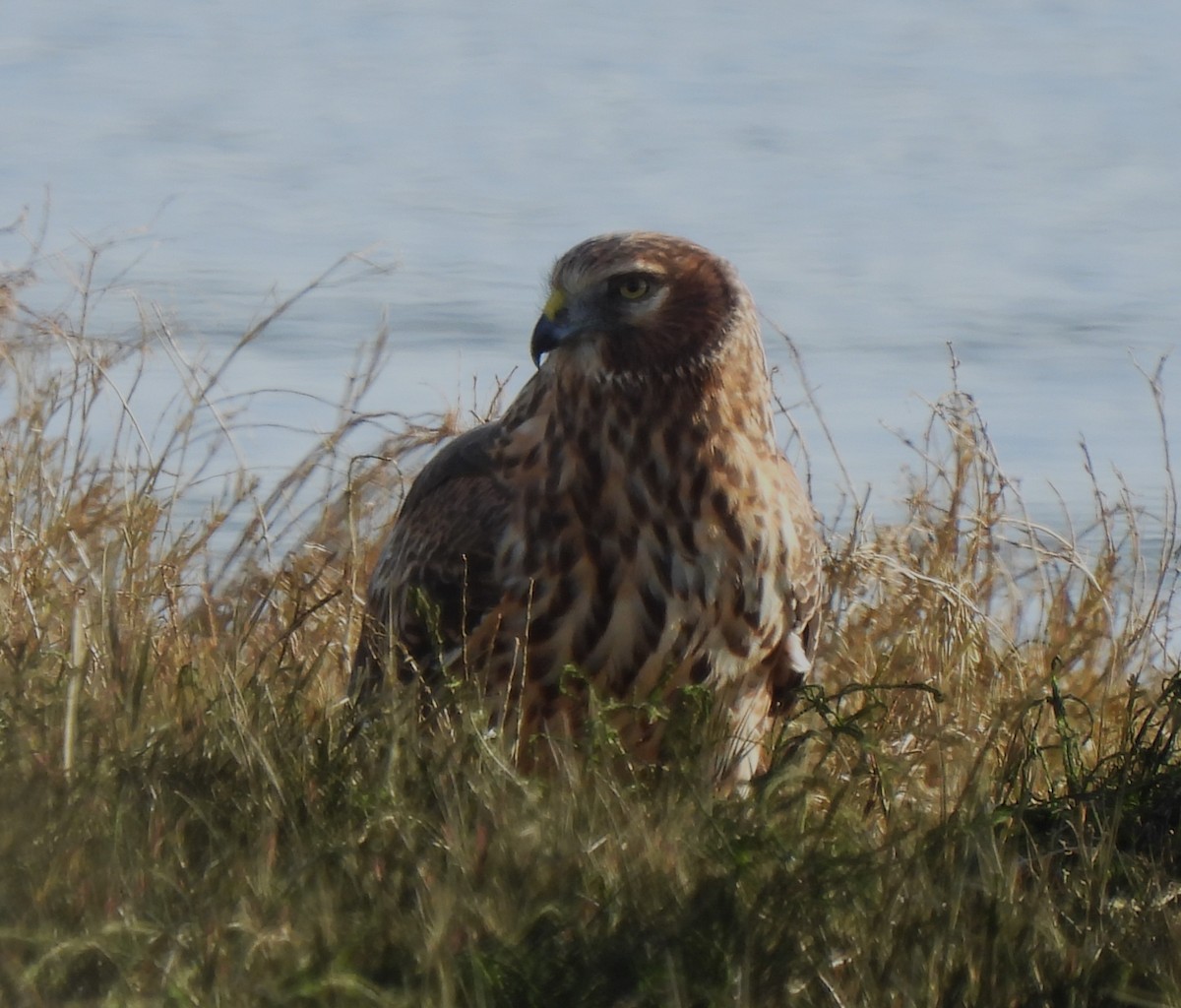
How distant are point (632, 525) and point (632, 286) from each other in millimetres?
525

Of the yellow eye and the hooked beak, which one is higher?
the yellow eye

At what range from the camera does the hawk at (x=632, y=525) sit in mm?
4652

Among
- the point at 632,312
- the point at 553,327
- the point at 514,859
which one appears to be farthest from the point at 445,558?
the point at 514,859

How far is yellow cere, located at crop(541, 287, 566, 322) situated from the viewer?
4.81 m

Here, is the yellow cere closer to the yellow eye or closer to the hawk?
the hawk

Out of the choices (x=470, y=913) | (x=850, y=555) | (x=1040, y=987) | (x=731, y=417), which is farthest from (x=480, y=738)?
(x=850, y=555)

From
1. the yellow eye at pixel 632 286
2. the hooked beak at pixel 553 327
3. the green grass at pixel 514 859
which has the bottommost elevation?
the green grass at pixel 514 859

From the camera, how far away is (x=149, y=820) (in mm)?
3424

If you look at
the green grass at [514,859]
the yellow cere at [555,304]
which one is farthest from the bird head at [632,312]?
→ the green grass at [514,859]

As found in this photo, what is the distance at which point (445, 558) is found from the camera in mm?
4863

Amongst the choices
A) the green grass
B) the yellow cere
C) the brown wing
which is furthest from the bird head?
the green grass

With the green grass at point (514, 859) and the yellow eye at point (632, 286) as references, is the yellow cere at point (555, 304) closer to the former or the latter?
the yellow eye at point (632, 286)

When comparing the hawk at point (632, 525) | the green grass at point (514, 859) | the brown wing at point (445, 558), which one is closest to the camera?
the green grass at point (514, 859)

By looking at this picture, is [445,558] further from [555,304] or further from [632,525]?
[555,304]
